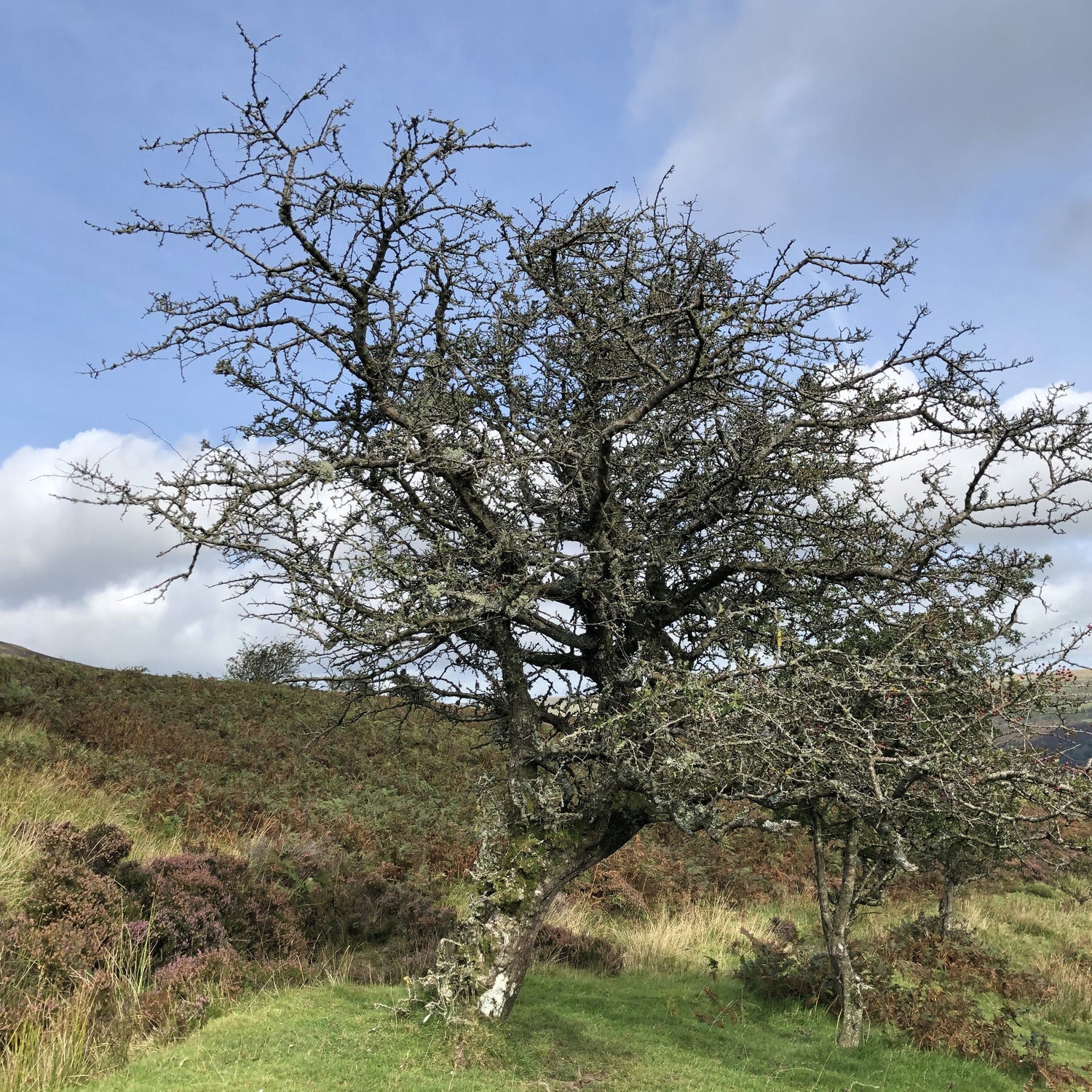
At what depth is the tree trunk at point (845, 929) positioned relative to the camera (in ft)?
29.6

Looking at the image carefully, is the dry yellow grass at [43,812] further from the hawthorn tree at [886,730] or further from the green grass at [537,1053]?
the hawthorn tree at [886,730]

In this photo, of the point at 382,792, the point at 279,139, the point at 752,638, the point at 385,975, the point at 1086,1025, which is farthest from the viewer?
the point at 382,792

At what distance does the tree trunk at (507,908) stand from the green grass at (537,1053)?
0.38 metres

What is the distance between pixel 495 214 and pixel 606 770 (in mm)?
5858

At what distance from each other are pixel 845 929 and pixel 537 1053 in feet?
12.0

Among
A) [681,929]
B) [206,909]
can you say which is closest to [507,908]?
[206,909]

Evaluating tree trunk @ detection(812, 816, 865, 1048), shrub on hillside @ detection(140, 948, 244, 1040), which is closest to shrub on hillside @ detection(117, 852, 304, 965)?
shrub on hillside @ detection(140, 948, 244, 1040)

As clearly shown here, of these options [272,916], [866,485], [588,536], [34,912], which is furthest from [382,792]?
[866,485]

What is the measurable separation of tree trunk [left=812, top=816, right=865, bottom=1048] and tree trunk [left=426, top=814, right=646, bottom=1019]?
2506 mm

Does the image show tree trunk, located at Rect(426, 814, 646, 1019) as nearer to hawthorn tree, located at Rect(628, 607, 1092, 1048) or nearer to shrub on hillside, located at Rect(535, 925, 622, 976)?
hawthorn tree, located at Rect(628, 607, 1092, 1048)

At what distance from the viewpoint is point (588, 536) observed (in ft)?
27.7

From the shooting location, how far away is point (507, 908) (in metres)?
8.00

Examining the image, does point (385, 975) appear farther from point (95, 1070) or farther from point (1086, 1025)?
point (1086, 1025)

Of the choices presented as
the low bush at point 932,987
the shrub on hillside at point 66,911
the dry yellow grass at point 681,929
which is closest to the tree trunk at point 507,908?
the shrub on hillside at point 66,911
